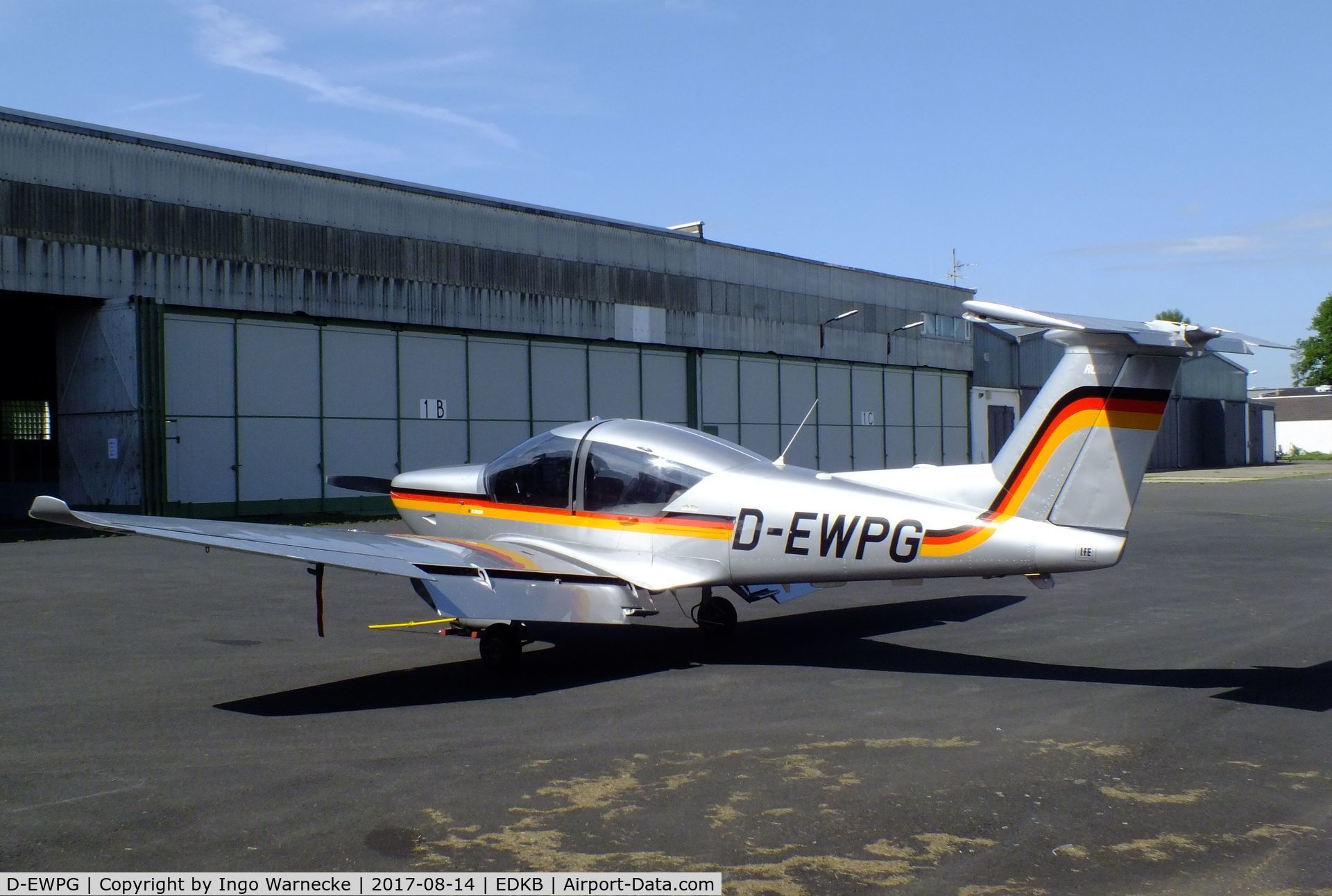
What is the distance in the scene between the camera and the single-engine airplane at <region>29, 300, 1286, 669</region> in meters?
7.97

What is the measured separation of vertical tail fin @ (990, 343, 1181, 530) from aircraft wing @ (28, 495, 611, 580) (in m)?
3.56

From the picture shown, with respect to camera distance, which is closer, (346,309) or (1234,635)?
(1234,635)

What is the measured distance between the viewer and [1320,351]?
121 m

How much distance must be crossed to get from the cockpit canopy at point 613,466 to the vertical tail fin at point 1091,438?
231cm

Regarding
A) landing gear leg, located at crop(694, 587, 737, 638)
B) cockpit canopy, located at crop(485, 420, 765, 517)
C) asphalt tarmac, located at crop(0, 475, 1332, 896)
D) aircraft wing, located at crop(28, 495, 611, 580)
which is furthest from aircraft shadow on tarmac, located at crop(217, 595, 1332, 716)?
cockpit canopy, located at crop(485, 420, 765, 517)

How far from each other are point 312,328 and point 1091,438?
24.3 meters

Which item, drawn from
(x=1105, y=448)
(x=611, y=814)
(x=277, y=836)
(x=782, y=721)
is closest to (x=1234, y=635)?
(x=1105, y=448)

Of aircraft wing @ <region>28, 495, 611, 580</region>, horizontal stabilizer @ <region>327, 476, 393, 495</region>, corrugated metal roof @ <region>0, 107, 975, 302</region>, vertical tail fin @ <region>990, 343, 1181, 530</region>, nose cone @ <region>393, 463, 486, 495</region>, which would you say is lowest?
aircraft wing @ <region>28, 495, 611, 580</region>

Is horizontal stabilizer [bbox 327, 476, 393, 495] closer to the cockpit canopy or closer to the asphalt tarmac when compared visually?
the asphalt tarmac

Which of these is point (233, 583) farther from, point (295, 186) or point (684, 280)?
point (684, 280)

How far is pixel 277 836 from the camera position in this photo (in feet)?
16.8

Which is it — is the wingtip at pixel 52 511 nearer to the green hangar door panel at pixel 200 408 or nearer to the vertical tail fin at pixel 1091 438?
the vertical tail fin at pixel 1091 438

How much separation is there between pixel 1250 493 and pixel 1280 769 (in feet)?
114

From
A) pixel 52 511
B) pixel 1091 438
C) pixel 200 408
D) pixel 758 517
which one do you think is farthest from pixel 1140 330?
pixel 200 408
